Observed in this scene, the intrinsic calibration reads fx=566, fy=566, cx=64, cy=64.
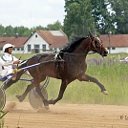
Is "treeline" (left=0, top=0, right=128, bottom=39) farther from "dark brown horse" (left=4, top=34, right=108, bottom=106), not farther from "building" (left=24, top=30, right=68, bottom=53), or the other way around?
"dark brown horse" (left=4, top=34, right=108, bottom=106)

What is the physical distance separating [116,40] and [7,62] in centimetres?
8604

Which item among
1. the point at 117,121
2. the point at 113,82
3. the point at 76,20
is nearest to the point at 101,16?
the point at 76,20

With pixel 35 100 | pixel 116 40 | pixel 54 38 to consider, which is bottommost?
pixel 116 40

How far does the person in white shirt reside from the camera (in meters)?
15.4

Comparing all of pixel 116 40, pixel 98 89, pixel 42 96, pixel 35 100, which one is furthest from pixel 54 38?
pixel 42 96

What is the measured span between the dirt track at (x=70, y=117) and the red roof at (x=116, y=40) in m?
81.9

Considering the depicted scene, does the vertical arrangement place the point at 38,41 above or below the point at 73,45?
below

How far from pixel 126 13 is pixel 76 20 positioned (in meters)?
17.7

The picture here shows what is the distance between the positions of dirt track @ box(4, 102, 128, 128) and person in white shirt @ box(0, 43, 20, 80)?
1055 millimetres

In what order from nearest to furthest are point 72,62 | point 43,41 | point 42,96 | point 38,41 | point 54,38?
point 72,62 → point 42,96 → point 54,38 → point 43,41 → point 38,41

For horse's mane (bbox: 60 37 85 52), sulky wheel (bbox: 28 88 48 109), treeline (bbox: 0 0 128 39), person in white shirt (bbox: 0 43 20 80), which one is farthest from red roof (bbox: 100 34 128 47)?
horse's mane (bbox: 60 37 85 52)

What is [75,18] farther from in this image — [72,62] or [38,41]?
[72,62]

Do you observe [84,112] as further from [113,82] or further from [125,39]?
[125,39]

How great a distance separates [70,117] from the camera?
13.5 meters
